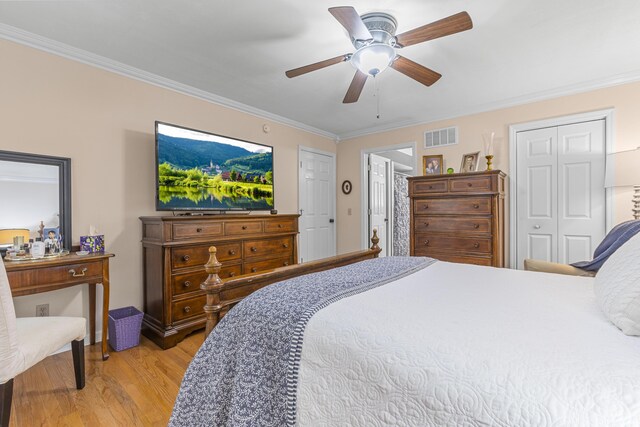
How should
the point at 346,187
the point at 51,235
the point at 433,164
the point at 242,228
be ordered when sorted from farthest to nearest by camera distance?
the point at 346,187 < the point at 433,164 < the point at 242,228 < the point at 51,235

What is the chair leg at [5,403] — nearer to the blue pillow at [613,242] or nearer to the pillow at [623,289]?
the pillow at [623,289]

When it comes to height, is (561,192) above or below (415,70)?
below

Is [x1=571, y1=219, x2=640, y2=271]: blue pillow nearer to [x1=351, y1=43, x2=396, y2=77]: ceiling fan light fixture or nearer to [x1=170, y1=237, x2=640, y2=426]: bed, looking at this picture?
[x1=170, y1=237, x2=640, y2=426]: bed

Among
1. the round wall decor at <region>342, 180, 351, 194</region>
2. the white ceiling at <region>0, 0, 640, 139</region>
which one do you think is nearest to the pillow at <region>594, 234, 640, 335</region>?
the white ceiling at <region>0, 0, 640, 139</region>

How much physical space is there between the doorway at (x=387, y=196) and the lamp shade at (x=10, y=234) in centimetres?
394

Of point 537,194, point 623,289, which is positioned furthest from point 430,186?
point 623,289

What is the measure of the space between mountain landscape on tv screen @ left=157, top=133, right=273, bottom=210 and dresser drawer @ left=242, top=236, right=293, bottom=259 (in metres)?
0.51

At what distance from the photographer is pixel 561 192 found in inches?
136

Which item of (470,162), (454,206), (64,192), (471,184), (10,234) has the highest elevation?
(470,162)

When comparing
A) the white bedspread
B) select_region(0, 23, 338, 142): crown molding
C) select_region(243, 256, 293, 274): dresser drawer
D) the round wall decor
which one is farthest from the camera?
the round wall decor

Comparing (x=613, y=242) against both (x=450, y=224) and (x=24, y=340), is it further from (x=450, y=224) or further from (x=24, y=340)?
(x=24, y=340)

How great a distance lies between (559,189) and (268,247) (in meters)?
3.34

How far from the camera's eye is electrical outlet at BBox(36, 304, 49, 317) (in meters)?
2.36

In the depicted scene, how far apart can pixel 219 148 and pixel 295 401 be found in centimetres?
289
